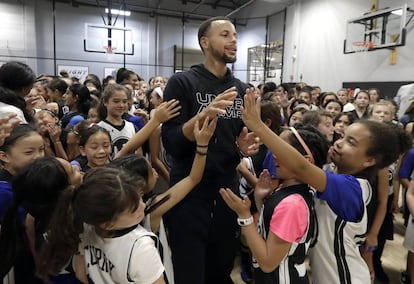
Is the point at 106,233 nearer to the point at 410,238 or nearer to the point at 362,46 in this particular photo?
the point at 410,238

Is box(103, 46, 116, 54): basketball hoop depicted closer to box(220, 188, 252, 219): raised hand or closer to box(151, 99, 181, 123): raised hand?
box(151, 99, 181, 123): raised hand

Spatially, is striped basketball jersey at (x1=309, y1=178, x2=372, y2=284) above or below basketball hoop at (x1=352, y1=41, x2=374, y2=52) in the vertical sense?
below

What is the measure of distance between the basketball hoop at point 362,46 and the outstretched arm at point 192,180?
7.75 m

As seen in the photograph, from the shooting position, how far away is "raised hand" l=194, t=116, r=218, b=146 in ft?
4.53

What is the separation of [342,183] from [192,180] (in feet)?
2.16

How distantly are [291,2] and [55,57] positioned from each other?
8767 mm

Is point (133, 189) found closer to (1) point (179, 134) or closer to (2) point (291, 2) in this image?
(1) point (179, 134)

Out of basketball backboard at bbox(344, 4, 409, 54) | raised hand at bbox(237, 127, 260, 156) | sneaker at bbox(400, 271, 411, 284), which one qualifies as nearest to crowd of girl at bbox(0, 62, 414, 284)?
raised hand at bbox(237, 127, 260, 156)

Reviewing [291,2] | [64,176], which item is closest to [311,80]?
[291,2]

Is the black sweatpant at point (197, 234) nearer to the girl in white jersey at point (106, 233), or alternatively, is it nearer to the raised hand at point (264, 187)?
the raised hand at point (264, 187)

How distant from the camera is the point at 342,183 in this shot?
1264 millimetres

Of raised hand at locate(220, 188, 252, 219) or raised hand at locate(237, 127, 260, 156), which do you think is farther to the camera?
raised hand at locate(237, 127, 260, 156)

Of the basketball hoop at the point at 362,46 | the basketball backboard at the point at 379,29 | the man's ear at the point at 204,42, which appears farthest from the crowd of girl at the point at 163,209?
the basketball hoop at the point at 362,46

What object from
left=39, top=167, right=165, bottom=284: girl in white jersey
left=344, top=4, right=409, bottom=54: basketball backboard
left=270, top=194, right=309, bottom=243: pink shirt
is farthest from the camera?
left=344, top=4, right=409, bottom=54: basketball backboard
